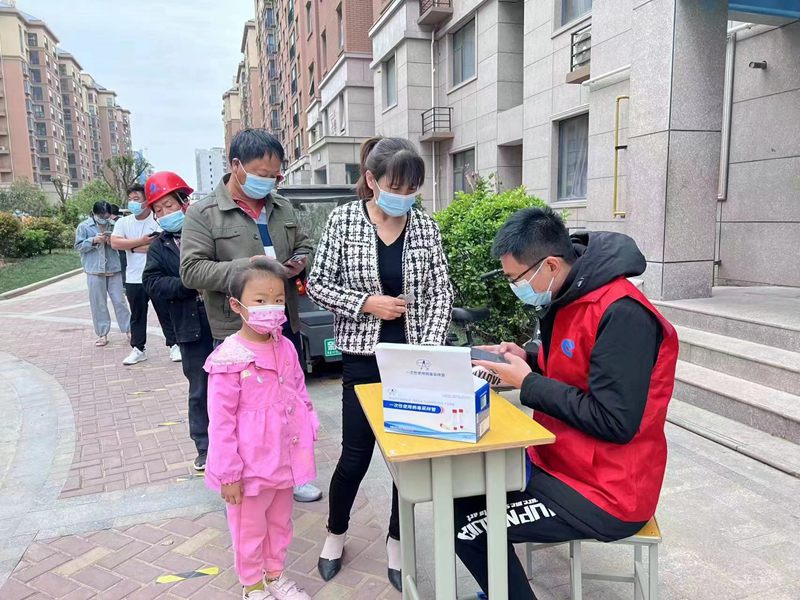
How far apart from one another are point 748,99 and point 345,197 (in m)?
4.94

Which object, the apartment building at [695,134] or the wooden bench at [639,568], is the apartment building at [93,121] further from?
the wooden bench at [639,568]

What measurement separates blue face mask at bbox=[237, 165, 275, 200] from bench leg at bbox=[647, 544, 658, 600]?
2298mm

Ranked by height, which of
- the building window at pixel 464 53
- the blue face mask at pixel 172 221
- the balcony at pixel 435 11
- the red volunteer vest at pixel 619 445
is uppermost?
the balcony at pixel 435 11

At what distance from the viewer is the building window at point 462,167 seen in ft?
53.7

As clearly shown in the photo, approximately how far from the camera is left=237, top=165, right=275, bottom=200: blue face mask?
2826mm

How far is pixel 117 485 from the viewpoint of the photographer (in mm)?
3668

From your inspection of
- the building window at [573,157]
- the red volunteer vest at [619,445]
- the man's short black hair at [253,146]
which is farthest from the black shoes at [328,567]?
the building window at [573,157]

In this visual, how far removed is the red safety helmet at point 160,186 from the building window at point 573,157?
926 centimetres

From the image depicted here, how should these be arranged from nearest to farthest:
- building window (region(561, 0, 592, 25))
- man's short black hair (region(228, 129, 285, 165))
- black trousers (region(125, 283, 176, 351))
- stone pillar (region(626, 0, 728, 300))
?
man's short black hair (region(228, 129, 285, 165))
stone pillar (region(626, 0, 728, 300))
black trousers (region(125, 283, 176, 351))
building window (region(561, 0, 592, 25))

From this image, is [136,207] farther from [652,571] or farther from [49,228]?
[49,228]

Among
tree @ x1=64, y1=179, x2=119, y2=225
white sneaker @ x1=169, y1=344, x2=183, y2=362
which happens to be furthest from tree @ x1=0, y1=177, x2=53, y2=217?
white sneaker @ x1=169, y1=344, x2=183, y2=362

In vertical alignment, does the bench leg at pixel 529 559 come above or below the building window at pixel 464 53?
below

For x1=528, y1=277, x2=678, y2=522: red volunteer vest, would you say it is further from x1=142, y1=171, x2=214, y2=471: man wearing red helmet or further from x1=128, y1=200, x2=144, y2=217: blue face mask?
x1=128, y1=200, x2=144, y2=217: blue face mask

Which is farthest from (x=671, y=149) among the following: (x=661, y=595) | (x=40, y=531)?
(x=40, y=531)
